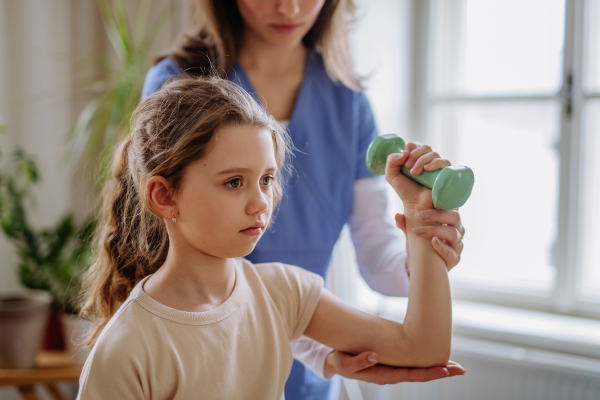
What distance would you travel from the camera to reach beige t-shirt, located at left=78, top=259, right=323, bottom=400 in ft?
2.21

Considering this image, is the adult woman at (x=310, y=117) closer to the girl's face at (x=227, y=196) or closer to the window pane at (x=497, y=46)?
the girl's face at (x=227, y=196)

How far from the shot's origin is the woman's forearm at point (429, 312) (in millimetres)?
824

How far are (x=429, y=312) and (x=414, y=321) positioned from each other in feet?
0.09

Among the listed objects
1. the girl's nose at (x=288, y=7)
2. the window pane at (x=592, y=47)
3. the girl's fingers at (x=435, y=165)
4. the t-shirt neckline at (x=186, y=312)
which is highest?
the window pane at (x=592, y=47)

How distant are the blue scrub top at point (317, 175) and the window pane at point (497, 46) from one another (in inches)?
46.7

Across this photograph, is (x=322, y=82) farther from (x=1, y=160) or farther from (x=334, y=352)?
(x=1, y=160)

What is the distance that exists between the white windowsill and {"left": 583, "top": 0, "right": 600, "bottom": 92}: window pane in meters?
0.85

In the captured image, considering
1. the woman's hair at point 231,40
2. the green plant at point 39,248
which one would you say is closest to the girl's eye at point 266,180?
the woman's hair at point 231,40

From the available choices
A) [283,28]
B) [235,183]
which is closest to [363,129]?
[283,28]

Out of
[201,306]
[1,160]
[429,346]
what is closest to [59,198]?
[1,160]

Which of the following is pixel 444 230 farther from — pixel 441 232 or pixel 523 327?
pixel 523 327

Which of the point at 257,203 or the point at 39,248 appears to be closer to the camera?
the point at 257,203

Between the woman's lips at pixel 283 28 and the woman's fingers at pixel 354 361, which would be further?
the woman's lips at pixel 283 28

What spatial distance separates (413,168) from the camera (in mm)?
805
